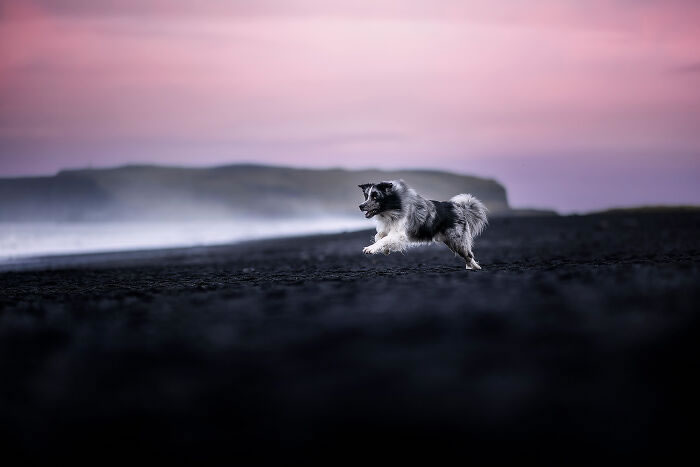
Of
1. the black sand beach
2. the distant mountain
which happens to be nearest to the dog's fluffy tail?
the black sand beach

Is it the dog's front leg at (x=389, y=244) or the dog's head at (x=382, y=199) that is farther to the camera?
the dog's head at (x=382, y=199)

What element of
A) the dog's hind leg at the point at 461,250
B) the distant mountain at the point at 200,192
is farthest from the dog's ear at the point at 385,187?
the distant mountain at the point at 200,192

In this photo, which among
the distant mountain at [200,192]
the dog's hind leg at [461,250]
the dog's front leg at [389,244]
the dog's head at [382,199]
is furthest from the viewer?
the distant mountain at [200,192]

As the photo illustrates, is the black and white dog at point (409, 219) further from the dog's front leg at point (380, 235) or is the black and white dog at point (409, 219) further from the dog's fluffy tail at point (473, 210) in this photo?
the dog's fluffy tail at point (473, 210)

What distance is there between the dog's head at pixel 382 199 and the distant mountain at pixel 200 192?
291ft

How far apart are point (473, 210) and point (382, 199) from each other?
2395 mm

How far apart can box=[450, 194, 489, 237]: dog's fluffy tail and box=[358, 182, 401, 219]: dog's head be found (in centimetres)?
179

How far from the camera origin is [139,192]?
380 feet

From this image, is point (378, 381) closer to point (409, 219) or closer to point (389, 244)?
point (389, 244)

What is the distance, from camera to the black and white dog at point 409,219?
11617 mm

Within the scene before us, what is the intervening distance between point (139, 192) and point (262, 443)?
11960 cm

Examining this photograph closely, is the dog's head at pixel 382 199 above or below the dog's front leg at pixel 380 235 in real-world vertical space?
above

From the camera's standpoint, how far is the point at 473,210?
13.1 meters

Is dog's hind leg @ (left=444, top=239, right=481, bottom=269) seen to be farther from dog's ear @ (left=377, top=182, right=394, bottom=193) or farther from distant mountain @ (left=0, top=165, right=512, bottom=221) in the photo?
distant mountain @ (left=0, top=165, right=512, bottom=221)
